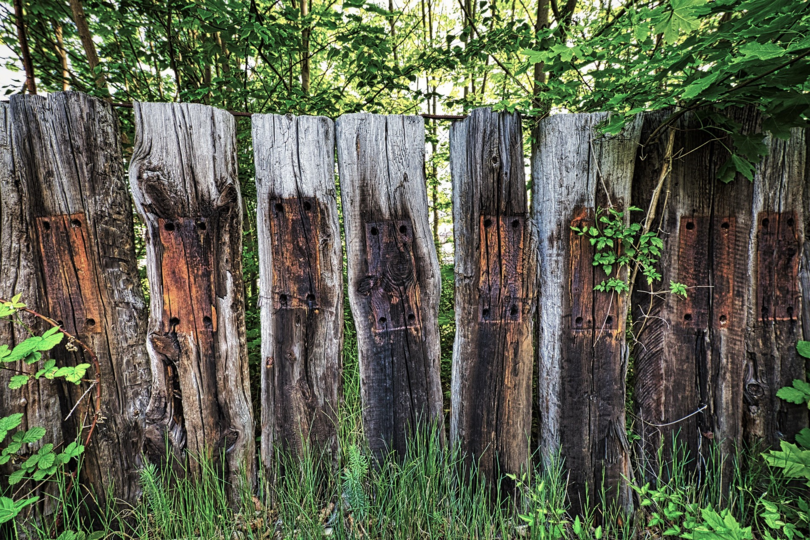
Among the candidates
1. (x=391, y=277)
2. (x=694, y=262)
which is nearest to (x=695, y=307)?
(x=694, y=262)

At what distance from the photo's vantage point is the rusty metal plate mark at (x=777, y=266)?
1596 mm

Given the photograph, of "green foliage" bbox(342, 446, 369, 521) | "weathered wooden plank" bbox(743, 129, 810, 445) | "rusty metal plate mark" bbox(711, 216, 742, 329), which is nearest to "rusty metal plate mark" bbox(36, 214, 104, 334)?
"green foliage" bbox(342, 446, 369, 521)

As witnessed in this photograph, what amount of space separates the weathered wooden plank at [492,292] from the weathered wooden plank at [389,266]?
15 cm

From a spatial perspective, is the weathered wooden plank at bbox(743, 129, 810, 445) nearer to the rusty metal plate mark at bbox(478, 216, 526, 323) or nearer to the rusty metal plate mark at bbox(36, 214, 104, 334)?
the rusty metal plate mark at bbox(478, 216, 526, 323)

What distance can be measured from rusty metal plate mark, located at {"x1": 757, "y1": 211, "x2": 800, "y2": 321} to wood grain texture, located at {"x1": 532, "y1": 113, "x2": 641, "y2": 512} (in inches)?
25.7

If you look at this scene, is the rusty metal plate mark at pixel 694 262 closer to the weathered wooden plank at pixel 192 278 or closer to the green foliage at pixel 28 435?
the weathered wooden plank at pixel 192 278

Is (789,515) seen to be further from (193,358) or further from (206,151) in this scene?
(206,151)

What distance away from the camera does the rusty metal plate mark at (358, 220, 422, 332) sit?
1609 mm

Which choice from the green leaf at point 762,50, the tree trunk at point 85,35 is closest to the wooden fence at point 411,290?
the green leaf at point 762,50

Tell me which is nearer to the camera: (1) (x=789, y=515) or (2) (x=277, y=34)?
(1) (x=789, y=515)

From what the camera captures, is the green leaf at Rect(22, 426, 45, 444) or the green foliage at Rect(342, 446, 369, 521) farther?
the green foliage at Rect(342, 446, 369, 521)

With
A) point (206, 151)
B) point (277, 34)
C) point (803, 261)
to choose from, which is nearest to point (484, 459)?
point (803, 261)

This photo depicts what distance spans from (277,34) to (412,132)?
4.75 ft

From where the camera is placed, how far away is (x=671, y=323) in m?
1.65
